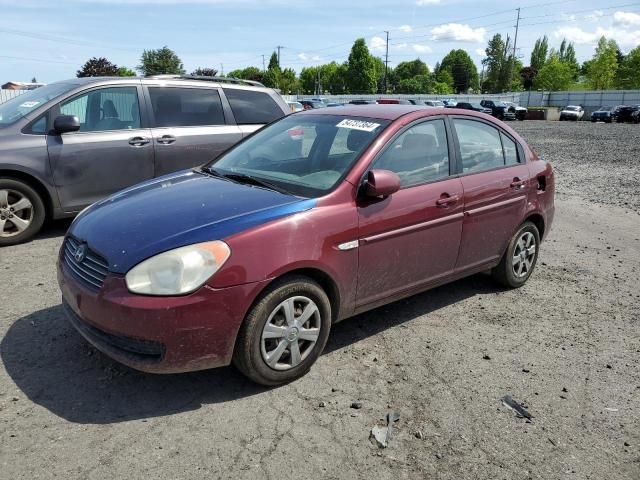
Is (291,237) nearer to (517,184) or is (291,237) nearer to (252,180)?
(252,180)

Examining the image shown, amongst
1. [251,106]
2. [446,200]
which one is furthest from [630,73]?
[446,200]

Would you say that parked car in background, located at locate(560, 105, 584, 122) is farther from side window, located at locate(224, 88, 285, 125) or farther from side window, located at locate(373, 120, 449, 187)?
side window, located at locate(373, 120, 449, 187)

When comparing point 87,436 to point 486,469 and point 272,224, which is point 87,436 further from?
point 486,469

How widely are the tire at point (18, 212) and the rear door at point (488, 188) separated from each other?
4.56 metres

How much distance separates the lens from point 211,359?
3.03 meters

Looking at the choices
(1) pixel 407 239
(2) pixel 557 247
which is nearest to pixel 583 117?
(2) pixel 557 247

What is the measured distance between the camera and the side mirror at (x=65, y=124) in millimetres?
5895

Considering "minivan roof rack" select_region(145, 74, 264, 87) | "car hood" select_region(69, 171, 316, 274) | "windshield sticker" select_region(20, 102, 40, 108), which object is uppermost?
"minivan roof rack" select_region(145, 74, 264, 87)

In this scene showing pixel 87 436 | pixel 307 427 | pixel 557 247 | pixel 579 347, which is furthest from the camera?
pixel 557 247

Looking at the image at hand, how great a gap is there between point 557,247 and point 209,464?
5.55 meters

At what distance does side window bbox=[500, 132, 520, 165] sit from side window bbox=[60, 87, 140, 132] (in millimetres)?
4264

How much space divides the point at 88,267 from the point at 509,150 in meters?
3.76

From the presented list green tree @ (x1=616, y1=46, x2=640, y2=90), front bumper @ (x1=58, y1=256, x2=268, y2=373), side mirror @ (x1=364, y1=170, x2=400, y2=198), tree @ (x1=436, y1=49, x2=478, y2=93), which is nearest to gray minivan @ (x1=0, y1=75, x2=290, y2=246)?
front bumper @ (x1=58, y1=256, x2=268, y2=373)

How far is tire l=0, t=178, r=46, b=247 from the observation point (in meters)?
5.84
